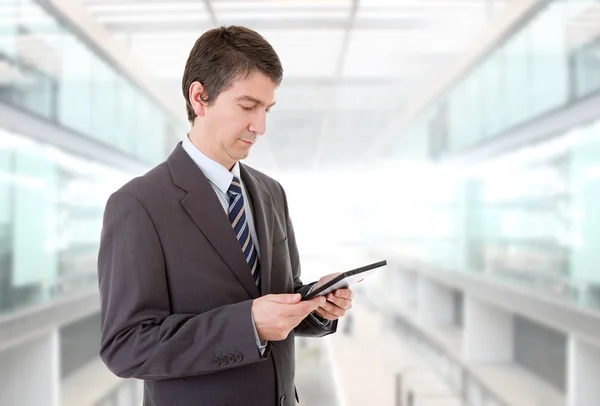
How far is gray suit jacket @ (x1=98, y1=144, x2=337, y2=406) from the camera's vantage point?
0.92 metres

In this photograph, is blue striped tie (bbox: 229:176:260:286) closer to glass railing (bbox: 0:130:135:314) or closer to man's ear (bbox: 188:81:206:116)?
man's ear (bbox: 188:81:206:116)

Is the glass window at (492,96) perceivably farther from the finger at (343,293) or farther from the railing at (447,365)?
the finger at (343,293)

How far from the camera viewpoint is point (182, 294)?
99 cm

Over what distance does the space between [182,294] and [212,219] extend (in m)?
0.13

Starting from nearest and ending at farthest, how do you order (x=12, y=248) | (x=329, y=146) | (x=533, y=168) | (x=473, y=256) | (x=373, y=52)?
(x=12, y=248), (x=533, y=168), (x=373, y=52), (x=473, y=256), (x=329, y=146)

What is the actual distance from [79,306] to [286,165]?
334cm

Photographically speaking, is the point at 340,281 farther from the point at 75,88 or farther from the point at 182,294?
the point at 75,88

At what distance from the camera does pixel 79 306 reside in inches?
158

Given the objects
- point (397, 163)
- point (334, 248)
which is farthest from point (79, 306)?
point (397, 163)

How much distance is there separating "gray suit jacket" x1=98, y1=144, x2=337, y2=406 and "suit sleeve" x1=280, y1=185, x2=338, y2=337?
94 mm

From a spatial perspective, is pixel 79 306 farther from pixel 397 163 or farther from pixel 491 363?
pixel 397 163

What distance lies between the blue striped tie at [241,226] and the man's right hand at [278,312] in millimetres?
186

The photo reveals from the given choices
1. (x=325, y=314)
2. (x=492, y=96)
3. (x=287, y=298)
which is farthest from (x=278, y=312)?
(x=492, y=96)

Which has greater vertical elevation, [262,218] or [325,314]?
[262,218]
